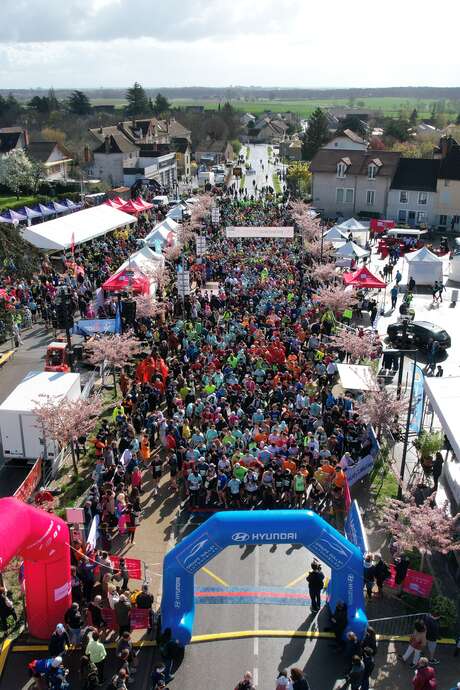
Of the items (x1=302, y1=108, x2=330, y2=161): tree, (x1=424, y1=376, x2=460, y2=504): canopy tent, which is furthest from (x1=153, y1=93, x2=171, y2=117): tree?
(x1=424, y1=376, x2=460, y2=504): canopy tent

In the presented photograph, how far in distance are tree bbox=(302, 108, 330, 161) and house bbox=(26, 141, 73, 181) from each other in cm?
3037

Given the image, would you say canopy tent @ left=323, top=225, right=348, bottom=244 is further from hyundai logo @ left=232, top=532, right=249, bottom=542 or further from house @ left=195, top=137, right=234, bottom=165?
house @ left=195, top=137, right=234, bottom=165

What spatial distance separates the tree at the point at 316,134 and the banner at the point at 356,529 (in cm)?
7153

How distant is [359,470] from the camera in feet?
54.4

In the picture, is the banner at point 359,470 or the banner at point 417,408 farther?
the banner at point 417,408

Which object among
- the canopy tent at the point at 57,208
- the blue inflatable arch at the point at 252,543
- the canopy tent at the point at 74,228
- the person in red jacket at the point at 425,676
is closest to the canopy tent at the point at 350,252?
the canopy tent at the point at 74,228

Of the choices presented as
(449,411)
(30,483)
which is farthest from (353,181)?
(30,483)

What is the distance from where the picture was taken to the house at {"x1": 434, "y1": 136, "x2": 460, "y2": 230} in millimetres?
52844

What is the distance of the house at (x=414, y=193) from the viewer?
54.5m

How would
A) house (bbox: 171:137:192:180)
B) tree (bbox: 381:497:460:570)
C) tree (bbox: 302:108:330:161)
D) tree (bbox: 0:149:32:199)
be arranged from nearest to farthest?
tree (bbox: 381:497:460:570) < tree (bbox: 0:149:32:199) < tree (bbox: 302:108:330:161) < house (bbox: 171:137:192:180)

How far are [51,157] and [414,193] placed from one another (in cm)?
4162

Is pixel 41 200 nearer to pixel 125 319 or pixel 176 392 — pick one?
pixel 125 319

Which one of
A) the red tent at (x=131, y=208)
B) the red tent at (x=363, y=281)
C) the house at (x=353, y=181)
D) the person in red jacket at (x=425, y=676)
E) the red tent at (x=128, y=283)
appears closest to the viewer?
the person in red jacket at (x=425, y=676)

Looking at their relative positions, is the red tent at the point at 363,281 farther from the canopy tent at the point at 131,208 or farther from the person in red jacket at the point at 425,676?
the canopy tent at the point at 131,208
